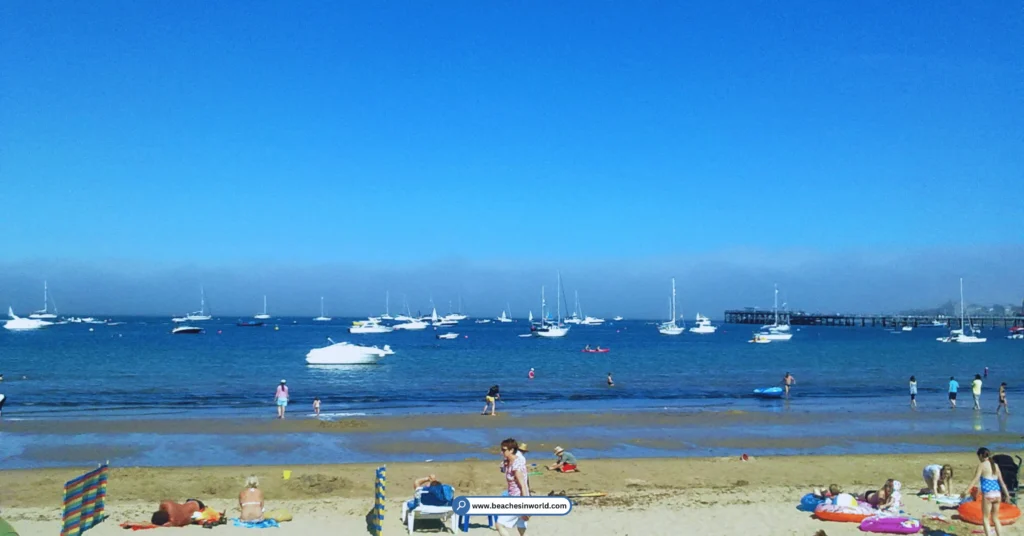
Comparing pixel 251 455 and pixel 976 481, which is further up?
pixel 976 481

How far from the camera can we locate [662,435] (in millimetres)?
25016

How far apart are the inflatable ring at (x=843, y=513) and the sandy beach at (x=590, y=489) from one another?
28 cm

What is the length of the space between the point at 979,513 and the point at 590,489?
22.7 ft

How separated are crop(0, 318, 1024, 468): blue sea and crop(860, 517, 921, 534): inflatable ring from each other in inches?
343

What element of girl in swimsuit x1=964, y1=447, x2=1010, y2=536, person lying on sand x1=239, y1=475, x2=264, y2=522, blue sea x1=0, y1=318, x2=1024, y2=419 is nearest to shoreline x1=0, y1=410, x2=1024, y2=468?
blue sea x1=0, y1=318, x2=1024, y2=419

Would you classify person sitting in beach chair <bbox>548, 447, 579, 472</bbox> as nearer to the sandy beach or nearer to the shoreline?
the sandy beach

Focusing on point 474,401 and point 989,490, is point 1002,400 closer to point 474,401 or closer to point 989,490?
point 474,401

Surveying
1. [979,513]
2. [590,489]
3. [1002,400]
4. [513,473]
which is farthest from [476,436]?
[1002,400]

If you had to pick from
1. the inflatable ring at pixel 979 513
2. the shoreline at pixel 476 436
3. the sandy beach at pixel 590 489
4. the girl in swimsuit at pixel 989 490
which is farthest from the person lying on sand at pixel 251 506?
the inflatable ring at pixel 979 513

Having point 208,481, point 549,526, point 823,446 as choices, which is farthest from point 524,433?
point 549,526

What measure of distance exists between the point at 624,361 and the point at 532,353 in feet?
A: 42.4

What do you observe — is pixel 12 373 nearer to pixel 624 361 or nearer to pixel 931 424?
pixel 624 361

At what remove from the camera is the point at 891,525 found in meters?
12.6

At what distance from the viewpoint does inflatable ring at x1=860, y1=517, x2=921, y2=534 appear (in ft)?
40.9
